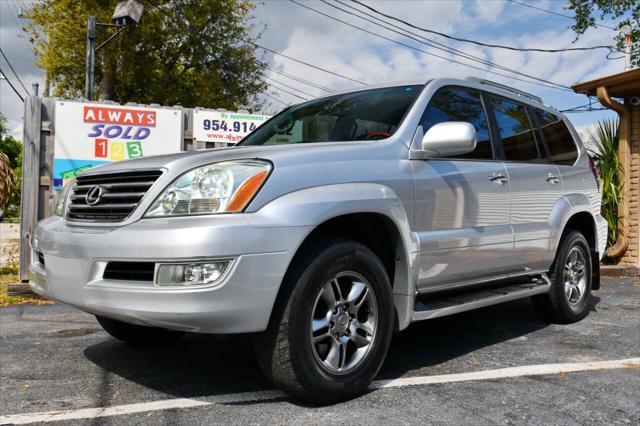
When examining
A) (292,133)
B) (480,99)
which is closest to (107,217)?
(292,133)

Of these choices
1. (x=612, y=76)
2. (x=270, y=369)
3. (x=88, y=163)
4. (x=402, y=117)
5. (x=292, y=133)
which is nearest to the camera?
(x=270, y=369)

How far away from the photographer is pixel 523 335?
15.0 ft

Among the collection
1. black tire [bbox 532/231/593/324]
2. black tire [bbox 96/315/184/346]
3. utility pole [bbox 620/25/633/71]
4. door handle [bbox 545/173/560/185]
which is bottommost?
black tire [bbox 96/315/184/346]

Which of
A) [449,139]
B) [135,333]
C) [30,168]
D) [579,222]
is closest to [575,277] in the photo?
[579,222]

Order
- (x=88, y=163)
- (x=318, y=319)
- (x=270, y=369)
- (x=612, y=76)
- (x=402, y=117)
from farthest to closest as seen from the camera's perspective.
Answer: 1. (x=612, y=76)
2. (x=88, y=163)
3. (x=402, y=117)
4. (x=318, y=319)
5. (x=270, y=369)

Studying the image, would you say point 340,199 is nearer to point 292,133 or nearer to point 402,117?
point 402,117

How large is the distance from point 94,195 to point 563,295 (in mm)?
3765

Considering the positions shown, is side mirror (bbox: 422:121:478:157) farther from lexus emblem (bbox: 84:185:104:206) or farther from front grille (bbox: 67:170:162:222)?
lexus emblem (bbox: 84:185:104:206)

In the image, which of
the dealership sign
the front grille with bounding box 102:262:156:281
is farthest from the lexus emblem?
the dealership sign

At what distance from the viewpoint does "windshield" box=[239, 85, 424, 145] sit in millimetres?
3598

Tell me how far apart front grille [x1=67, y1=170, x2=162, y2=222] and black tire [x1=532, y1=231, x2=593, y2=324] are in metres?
3.47

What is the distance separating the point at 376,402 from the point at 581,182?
3.23 m

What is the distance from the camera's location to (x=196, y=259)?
2488 mm

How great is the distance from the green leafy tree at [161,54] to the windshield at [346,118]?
1824cm
